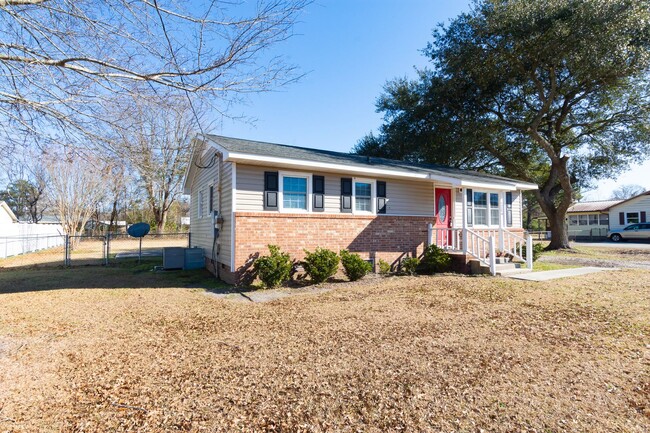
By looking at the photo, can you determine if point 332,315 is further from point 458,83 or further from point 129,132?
point 458,83

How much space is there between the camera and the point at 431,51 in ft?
64.8

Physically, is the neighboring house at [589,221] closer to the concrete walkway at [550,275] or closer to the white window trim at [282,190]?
the concrete walkway at [550,275]

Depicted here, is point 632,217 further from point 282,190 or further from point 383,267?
point 282,190

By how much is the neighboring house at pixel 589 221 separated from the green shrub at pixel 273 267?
3689 cm

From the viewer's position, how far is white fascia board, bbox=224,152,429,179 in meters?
8.38

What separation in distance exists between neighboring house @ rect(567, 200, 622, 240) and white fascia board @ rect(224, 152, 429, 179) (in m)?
33.2

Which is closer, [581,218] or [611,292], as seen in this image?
[611,292]

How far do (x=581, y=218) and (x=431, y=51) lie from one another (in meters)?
30.3

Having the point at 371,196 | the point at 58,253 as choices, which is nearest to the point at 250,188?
the point at 371,196

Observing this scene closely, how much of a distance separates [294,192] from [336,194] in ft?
4.27

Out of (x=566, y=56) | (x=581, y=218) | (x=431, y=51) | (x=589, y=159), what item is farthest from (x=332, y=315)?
(x=581, y=218)

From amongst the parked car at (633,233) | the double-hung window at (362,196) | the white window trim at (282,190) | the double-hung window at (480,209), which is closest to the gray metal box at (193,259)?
the white window trim at (282,190)

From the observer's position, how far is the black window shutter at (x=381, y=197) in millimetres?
10778

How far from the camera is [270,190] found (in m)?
9.09
